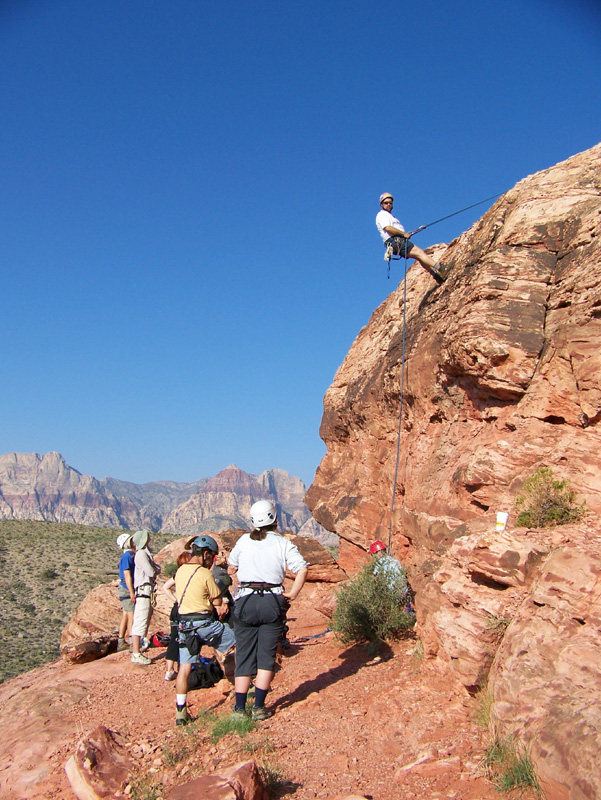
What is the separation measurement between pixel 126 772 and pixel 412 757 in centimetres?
231

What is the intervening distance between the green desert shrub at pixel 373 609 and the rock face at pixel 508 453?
470mm

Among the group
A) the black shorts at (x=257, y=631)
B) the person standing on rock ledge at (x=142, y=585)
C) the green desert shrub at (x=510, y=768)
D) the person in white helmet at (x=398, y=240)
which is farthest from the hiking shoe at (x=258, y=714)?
the person in white helmet at (x=398, y=240)

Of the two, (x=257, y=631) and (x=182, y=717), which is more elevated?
(x=257, y=631)

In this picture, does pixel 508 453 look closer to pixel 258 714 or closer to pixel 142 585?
pixel 258 714

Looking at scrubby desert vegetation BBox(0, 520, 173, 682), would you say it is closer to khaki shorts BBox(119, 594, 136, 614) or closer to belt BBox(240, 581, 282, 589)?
khaki shorts BBox(119, 594, 136, 614)

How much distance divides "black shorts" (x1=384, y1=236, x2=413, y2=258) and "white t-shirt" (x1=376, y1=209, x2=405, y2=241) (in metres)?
0.12

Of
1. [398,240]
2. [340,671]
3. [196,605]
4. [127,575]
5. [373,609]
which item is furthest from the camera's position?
[398,240]

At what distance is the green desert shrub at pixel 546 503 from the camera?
573 cm

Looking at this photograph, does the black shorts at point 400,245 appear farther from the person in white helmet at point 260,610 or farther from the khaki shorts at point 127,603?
the khaki shorts at point 127,603

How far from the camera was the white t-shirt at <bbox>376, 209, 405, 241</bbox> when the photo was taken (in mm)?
10750

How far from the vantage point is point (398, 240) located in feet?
35.2

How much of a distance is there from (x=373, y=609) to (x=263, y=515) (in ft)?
9.87

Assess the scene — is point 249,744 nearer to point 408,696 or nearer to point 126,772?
point 126,772

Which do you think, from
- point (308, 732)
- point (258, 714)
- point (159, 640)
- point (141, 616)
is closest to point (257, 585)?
point (258, 714)
